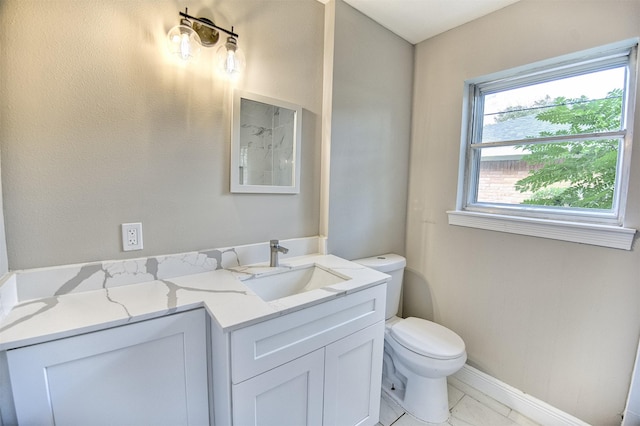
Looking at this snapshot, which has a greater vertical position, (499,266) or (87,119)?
(87,119)

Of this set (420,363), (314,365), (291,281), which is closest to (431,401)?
(420,363)

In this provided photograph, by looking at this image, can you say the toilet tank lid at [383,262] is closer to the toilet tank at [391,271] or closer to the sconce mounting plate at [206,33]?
the toilet tank at [391,271]

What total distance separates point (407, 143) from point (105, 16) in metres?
1.79

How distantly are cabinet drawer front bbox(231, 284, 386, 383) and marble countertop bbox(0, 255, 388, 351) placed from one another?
0.04 meters

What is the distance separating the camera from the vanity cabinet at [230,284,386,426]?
901mm

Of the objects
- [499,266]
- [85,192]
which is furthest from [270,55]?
[499,266]

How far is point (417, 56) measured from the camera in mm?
1964

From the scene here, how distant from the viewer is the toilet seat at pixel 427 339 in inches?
55.9

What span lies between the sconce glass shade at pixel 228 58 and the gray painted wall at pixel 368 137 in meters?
0.58

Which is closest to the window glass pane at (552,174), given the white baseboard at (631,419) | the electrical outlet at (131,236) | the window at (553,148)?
the window at (553,148)

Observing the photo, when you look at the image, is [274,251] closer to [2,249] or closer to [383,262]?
[383,262]

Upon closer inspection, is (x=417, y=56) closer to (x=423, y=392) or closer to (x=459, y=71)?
(x=459, y=71)

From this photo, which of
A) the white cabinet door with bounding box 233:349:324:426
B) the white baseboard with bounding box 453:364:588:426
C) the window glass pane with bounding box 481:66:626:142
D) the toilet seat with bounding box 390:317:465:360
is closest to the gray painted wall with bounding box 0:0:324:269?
the white cabinet door with bounding box 233:349:324:426

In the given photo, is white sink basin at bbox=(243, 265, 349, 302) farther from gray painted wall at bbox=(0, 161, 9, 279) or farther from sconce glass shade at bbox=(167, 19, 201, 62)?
sconce glass shade at bbox=(167, 19, 201, 62)
